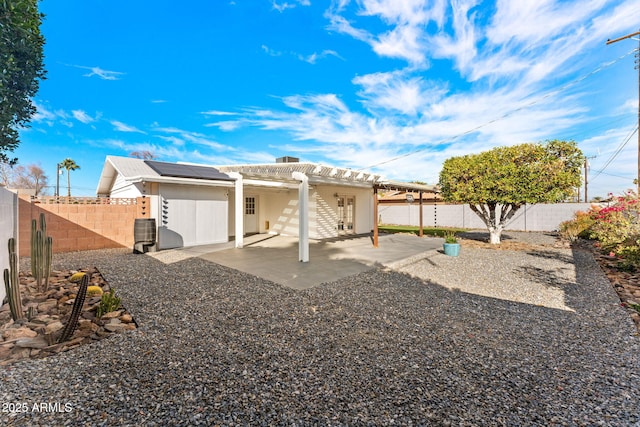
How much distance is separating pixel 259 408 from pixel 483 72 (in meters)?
15.3

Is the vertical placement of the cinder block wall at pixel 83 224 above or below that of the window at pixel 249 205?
below

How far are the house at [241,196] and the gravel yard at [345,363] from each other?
3817 mm

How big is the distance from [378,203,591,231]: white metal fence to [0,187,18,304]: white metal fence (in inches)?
829

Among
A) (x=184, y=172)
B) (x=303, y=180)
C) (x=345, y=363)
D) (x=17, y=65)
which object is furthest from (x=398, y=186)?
(x=17, y=65)

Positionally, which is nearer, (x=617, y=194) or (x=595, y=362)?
(x=595, y=362)

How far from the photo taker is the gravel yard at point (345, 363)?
6.63ft

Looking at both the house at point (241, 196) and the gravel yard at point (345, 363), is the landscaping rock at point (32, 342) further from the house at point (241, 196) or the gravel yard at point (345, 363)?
the house at point (241, 196)

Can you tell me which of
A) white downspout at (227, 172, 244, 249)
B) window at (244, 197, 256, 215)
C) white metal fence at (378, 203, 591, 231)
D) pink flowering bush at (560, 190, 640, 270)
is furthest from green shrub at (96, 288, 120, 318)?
white metal fence at (378, 203, 591, 231)

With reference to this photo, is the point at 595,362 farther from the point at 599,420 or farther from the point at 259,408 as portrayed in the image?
the point at 259,408

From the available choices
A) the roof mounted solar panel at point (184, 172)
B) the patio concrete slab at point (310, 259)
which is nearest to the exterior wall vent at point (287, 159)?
the roof mounted solar panel at point (184, 172)

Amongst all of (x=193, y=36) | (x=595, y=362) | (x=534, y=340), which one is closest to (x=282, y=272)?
(x=534, y=340)

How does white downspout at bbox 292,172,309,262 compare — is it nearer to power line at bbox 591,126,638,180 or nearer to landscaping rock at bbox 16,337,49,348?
landscaping rock at bbox 16,337,49,348

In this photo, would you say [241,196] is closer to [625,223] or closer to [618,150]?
[625,223]

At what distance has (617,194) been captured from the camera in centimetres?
800
